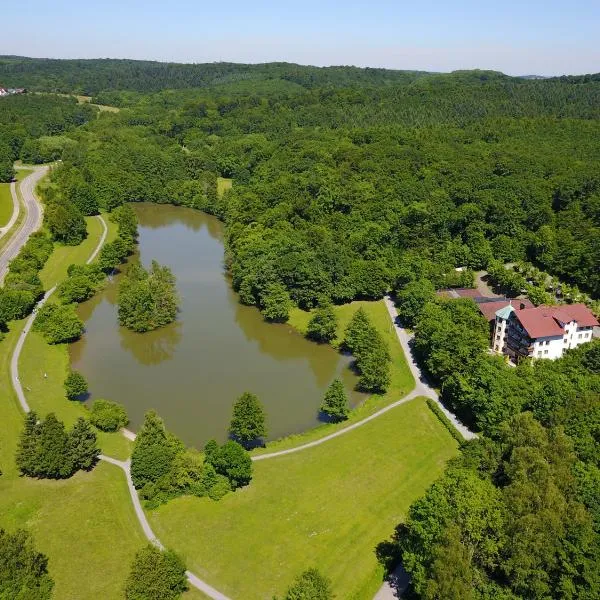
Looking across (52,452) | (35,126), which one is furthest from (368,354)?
(35,126)

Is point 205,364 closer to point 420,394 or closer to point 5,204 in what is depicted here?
point 420,394

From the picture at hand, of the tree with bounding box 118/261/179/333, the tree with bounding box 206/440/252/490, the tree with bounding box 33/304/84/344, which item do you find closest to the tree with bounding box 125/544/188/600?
the tree with bounding box 206/440/252/490

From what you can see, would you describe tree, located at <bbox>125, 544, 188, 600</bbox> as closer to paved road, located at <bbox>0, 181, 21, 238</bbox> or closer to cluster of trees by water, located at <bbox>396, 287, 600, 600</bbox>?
cluster of trees by water, located at <bbox>396, 287, 600, 600</bbox>

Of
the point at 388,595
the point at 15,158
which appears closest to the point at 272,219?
the point at 388,595

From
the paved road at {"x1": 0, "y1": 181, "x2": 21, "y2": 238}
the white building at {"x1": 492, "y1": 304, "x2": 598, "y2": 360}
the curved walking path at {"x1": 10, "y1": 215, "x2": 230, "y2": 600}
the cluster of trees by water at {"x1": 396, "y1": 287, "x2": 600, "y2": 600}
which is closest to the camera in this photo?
the cluster of trees by water at {"x1": 396, "y1": 287, "x2": 600, "y2": 600}

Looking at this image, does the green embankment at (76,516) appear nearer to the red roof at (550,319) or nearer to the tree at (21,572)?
the tree at (21,572)

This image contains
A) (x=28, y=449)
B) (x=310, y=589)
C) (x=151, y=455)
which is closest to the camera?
(x=310, y=589)

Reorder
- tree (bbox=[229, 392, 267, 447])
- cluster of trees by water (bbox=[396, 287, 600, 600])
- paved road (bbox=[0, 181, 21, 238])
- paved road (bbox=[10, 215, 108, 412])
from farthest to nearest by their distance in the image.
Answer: paved road (bbox=[0, 181, 21, 238]) < paved road (bbox=[10, 215, 108, 412]) < tree (bbox=[229, 392, 267, 447]) < cluster of trees by water (bbox=[396, 287, 600, 600])
